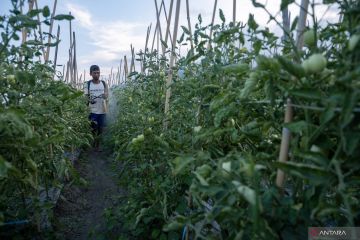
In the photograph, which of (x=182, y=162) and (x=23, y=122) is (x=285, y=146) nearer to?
(x=182, y=162)

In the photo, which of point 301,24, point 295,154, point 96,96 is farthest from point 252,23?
point 96,96

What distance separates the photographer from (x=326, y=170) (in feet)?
2.48

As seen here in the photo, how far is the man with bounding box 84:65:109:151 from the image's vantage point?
461cm

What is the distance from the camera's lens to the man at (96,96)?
4613 millimetres

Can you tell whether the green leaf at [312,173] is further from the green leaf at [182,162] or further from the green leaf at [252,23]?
the green leaf at [252,23]

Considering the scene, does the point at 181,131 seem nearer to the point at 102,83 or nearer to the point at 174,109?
the point at 174,109

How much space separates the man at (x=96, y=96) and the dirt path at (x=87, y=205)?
3.05 ft

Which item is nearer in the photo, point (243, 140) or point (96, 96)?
point (243, 140)

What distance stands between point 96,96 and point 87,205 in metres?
2.22

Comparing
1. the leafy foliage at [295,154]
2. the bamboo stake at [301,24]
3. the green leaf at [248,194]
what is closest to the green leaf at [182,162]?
the leafy foliage at [295,154]

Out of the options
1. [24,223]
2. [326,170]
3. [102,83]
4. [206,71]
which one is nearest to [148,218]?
[24,223]

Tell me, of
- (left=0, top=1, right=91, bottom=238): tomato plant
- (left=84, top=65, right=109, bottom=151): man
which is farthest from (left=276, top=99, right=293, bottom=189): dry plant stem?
(left=84, top=65, right=109, bottom=151): man

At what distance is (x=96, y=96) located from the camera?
462cm

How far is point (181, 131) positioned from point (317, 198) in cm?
100
